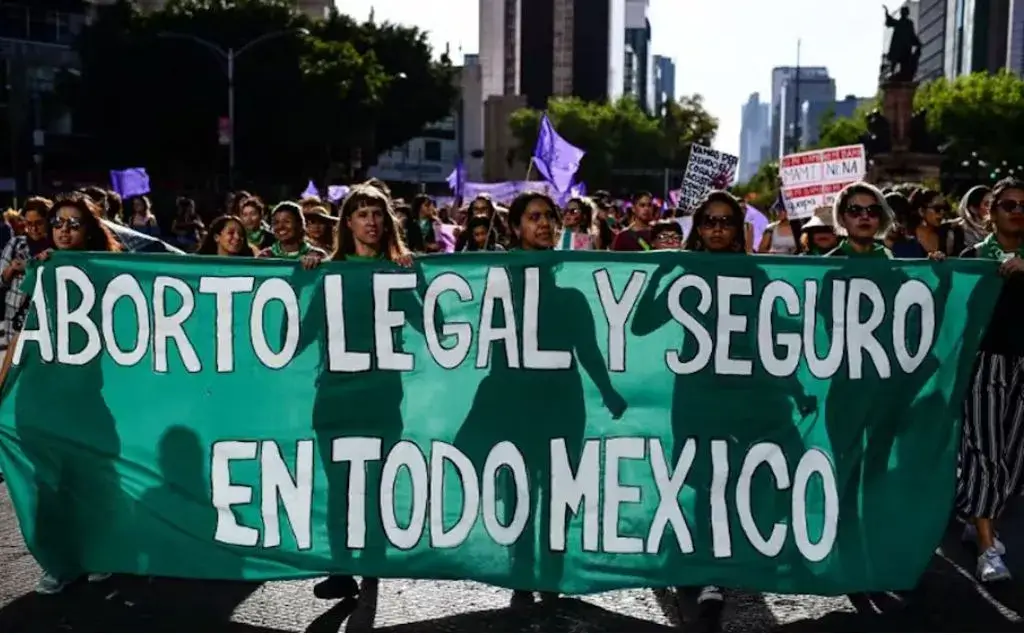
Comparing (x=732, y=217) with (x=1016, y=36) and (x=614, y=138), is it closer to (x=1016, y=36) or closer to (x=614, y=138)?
(x=614, y=138)

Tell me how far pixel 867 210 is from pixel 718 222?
653mm

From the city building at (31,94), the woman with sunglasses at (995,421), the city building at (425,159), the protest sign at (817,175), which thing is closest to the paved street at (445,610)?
the woman with sunglasses at (995,421)

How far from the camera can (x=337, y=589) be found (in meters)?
4.88

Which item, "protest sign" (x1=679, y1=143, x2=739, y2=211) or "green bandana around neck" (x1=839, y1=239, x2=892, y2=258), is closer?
"green bandana around neck" (x1=839, y1=239, x2=892, y2=258)

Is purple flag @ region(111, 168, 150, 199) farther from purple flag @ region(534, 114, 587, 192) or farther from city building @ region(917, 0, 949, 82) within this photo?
city building @ region(917, 0, 949, 82)

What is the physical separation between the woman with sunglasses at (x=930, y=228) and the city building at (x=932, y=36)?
140281 millimetres

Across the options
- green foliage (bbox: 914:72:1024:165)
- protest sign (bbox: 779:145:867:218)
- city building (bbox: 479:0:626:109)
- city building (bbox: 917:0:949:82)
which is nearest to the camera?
protest sign (bbox: 779:145:867:218)

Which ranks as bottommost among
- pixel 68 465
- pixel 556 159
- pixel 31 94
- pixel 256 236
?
pixel 68 465

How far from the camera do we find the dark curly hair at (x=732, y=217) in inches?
196

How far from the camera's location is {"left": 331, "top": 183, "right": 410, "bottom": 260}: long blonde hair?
5.01 meters

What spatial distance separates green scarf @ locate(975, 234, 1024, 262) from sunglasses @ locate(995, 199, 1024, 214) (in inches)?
5.9

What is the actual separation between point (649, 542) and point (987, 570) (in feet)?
4.98

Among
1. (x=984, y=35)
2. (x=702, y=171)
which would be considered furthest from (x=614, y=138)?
(x=702, y=171)

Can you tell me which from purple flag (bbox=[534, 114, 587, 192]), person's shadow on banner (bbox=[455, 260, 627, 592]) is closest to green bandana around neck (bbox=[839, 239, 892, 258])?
person's shadow on banner (bbox=[455, 260, 627, 592])
